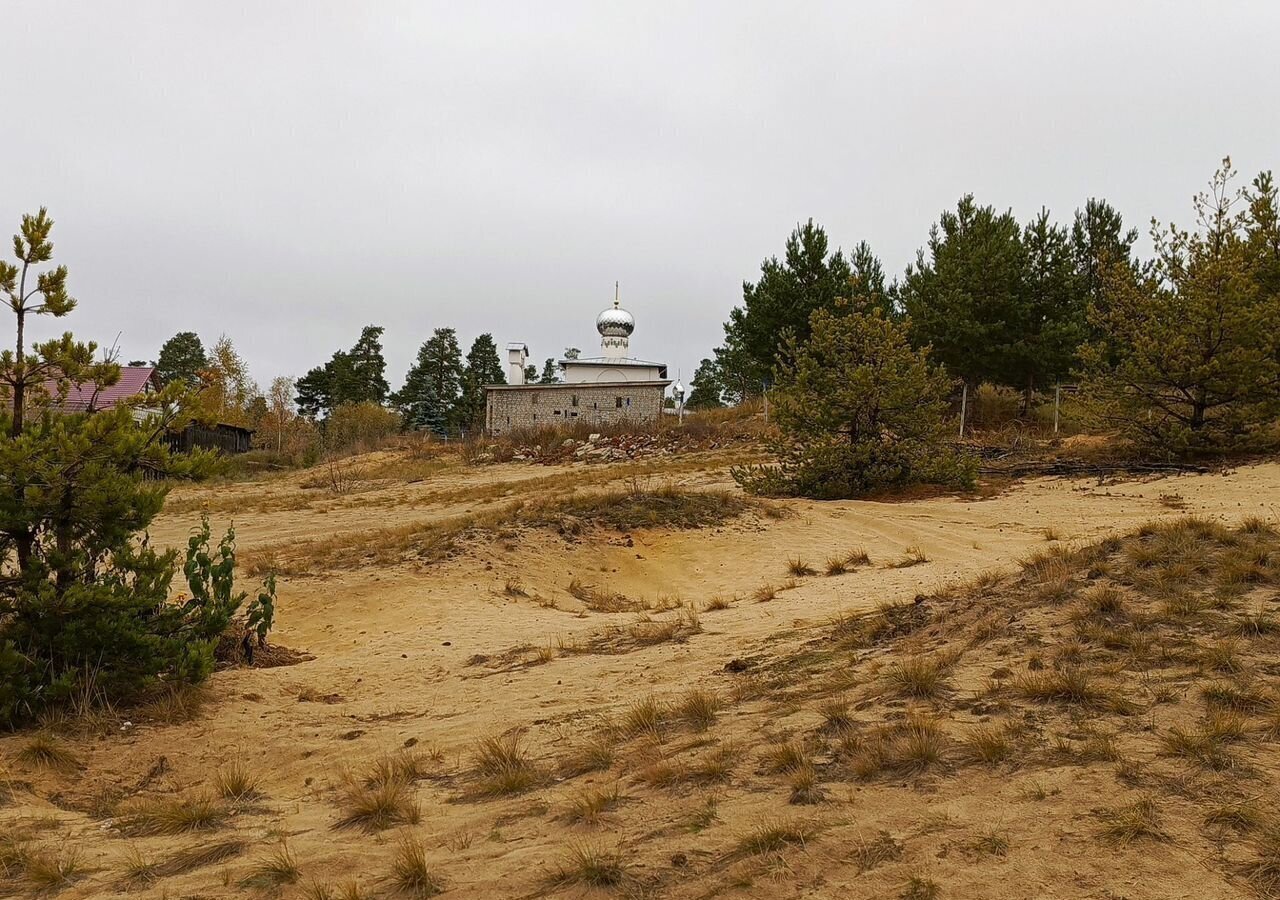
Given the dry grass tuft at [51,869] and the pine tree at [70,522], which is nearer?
the dry grass tuft at [51,869]

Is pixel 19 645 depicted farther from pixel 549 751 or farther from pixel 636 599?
pixel 636 599

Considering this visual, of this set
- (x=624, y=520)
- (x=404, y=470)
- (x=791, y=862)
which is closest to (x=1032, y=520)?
(x=624, y=520)

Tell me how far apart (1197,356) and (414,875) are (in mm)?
20142

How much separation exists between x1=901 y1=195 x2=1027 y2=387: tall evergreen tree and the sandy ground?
44.7ft

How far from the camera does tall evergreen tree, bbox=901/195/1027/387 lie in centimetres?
2892

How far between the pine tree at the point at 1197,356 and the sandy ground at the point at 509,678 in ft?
8.68

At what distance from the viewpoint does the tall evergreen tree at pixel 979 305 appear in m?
28.9

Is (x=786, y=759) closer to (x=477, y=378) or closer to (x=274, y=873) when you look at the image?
(x=274, y=873)

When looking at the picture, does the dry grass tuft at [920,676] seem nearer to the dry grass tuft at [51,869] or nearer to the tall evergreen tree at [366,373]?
the dry grass tuft at [51,869]

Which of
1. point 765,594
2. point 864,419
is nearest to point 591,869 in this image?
point 765,594

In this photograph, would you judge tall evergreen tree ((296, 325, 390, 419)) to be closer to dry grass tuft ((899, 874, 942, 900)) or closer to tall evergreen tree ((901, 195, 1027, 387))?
tall evergreen tree ((901, 195, 1027, 387))

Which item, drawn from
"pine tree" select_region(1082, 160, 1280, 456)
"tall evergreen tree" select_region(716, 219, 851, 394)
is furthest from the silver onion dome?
"pine tree" select_region(1082, 160, 1280, 456)

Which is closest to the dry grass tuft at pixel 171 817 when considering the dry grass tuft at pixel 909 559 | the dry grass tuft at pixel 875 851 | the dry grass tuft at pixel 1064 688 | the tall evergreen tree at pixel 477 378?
the dry grass tuft at pixel 875 851

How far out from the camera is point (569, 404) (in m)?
48.7
